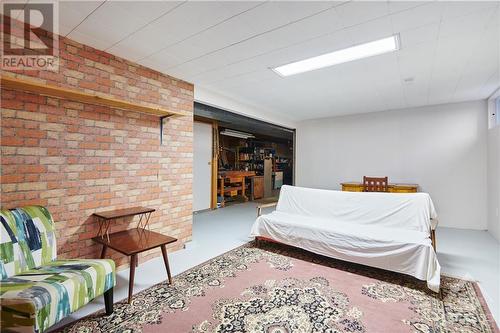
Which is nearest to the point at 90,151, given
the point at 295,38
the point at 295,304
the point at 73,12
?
the point at 73,12

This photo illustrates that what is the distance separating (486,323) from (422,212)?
4.12ft

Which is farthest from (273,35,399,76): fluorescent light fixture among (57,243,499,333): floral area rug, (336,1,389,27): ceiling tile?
(57,243,499,333): floral area rug

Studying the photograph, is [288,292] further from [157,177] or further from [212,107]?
[212,107]

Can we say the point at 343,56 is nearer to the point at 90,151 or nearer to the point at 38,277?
the point at 90,151

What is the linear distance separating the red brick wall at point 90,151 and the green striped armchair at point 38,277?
288 millimetres

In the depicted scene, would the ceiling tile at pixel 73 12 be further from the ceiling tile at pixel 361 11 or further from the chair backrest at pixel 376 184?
the chair backrest at pixel 376 184

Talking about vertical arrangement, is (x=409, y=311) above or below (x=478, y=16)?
below

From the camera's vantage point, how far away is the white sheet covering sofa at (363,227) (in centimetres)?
228

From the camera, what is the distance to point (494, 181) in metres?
3.73

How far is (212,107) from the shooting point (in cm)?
430

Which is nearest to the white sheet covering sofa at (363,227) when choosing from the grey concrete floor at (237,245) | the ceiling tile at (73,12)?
the grey concrete floor at (237,245)

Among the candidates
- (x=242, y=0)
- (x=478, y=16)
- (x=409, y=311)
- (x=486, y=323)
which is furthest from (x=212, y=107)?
(x=486, y=323)

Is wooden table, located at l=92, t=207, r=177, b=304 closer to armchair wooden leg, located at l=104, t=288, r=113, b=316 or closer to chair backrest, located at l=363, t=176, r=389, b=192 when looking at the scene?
armchair wooden leg, located at l=104, t=288, r=113, b=316

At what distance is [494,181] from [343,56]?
3.38 meters
